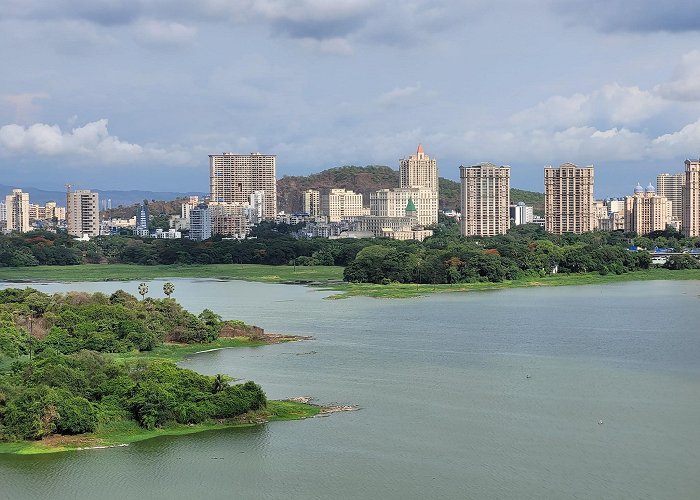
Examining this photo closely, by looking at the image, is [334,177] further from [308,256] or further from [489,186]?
[308,256]

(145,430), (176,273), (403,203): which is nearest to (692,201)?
(403,203)

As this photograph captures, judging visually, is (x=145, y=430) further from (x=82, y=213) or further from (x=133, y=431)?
(x=82, y=213)

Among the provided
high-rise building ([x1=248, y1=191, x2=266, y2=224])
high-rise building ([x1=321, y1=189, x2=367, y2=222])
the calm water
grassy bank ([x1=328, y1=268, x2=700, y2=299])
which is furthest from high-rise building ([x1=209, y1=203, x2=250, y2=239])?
the calm water

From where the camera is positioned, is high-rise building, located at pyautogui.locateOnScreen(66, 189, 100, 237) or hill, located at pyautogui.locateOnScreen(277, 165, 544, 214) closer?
high-rise building, located at pyautogui.locateOnScreen(66, 189, 100, 237)

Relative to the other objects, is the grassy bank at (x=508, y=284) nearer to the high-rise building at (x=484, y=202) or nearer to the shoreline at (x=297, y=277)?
the shoreline at (x=297, y=277)

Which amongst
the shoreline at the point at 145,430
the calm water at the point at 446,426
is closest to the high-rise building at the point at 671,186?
the calm water at the point at 446,426

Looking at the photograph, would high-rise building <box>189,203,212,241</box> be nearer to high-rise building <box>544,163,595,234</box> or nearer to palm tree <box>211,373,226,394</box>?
high-rise building <box>544,163,595,234</box>

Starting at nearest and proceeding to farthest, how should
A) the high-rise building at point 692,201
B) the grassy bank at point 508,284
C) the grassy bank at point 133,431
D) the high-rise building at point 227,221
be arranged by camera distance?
1. the grassy bank at point 133,431
2. the grassy bank at point 508,284
3. the high-rise building at point 692,201
4. the high-rise building at point 227,221
